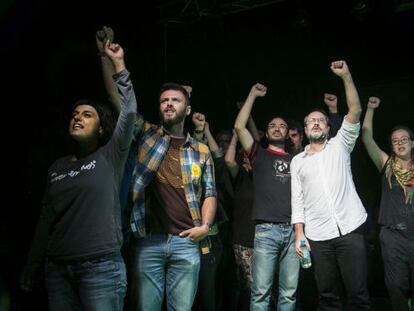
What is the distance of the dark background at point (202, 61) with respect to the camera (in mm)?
3301

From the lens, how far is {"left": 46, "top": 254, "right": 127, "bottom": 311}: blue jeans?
200cm

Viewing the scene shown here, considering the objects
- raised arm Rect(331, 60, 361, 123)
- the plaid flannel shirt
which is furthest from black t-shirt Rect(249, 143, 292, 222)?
the plaid flannel shirt

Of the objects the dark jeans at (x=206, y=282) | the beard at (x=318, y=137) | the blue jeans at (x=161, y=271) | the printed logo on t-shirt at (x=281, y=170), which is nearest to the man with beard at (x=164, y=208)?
the blue jeans at (x=161, y=271)

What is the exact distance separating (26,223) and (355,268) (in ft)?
8.15

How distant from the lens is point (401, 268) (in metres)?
3.37

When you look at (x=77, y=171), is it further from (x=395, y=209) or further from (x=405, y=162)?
(x=405, y=162)

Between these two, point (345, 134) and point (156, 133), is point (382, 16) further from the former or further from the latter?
point (156, 133)

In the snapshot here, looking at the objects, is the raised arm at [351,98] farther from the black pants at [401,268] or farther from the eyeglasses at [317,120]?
the black pants at [401,268]

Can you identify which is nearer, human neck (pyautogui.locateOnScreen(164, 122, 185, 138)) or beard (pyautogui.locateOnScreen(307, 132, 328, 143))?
human neck (pyautogui.locateOnScreen(164, 122, 185, 138))

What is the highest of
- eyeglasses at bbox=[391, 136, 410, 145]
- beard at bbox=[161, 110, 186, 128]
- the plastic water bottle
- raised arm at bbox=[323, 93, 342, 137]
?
raised arm at bbox=[323, 93, 342, 137]

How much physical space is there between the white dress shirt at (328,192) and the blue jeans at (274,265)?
0.60 feet

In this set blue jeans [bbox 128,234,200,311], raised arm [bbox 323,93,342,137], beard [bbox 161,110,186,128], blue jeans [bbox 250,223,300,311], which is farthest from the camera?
raised arm [bbox 323,93,342,137]

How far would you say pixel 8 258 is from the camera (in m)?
2.99

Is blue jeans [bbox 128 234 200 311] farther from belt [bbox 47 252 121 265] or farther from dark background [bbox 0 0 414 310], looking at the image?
dark background [bbox 0 0 414 310]
